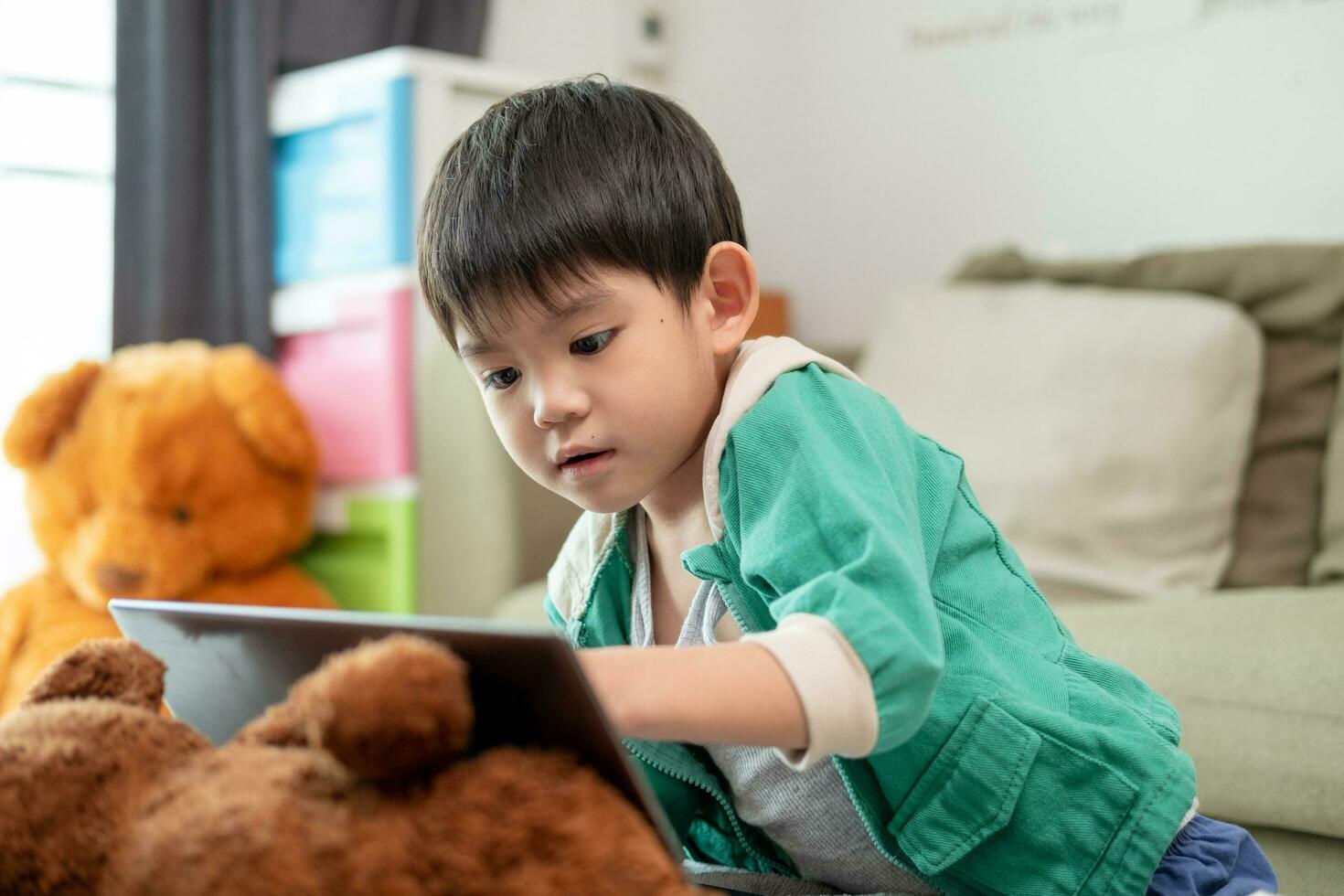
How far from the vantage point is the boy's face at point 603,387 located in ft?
2.82

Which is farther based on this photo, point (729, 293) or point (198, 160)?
point (198, 160)

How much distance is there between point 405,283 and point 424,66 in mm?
354

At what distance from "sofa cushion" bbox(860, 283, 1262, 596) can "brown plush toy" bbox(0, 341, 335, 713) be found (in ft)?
3.47

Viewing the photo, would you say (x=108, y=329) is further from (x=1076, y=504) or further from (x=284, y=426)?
(x=1076, y=504)

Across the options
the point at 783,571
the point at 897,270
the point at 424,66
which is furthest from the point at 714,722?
the point at 897,270

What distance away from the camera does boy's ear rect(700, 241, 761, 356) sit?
952 millimetres

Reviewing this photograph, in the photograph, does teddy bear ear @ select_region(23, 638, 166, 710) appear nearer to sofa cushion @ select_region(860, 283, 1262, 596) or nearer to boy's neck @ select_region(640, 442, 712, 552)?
boy's neck @ select_region(640, 442, 712, 552)

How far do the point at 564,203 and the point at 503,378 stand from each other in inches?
5.0

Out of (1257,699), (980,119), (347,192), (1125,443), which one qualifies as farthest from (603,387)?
(980,119)

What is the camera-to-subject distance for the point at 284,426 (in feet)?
6.64

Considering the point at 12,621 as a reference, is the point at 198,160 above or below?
above

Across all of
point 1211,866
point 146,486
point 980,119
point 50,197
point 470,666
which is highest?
point 980,119

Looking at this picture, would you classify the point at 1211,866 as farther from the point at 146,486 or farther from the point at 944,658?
the point at 146,486

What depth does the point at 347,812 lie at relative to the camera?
552mm
